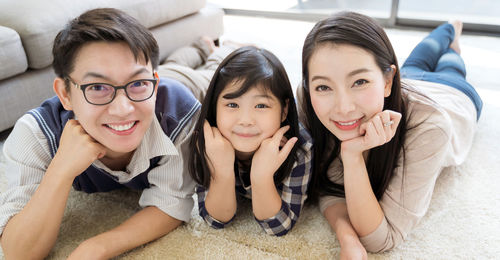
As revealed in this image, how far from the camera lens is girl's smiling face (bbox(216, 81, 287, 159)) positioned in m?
0.98

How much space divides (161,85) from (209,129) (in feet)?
0.80

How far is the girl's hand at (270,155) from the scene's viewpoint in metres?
1.01

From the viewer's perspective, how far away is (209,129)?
103 centimetres

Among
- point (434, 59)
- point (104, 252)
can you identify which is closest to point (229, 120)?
point (104, 252)

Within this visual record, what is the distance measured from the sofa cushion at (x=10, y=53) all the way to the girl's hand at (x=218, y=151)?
94 centimetres

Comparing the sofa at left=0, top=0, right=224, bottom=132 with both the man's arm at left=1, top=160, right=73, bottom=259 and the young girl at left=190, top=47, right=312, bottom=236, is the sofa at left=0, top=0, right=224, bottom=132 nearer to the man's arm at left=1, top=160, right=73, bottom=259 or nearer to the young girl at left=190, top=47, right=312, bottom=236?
the man's arm at left=1, top=160, right=73, bottom=259

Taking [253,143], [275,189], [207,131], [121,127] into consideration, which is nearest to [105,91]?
[121,127]

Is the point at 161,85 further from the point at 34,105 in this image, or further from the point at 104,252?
the point at 34,105

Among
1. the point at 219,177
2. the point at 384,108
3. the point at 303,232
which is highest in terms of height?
the point at 384,108

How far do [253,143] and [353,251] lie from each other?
1.16 ft

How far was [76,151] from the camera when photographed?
37.9 inches

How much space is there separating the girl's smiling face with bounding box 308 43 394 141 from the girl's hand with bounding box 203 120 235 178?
0.25 metres

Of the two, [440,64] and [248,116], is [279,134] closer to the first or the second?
[248,116]

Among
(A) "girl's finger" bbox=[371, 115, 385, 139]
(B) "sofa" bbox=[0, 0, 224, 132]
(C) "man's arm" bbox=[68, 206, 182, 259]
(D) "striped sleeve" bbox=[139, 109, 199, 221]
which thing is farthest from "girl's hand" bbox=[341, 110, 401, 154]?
(B) "sofa" bbox=[0, 0, 224, 132]
